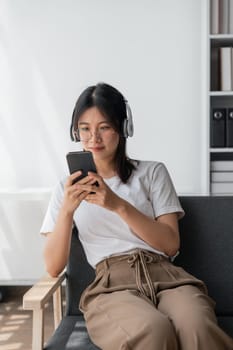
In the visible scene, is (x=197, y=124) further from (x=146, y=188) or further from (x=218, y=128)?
(x=146, y=188)

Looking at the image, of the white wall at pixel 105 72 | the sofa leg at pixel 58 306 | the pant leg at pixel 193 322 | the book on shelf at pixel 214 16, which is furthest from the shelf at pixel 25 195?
the pant leg at pixel 193 322

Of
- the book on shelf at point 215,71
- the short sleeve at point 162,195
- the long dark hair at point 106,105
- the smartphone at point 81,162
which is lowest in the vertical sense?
the short sleeve at point 162,195

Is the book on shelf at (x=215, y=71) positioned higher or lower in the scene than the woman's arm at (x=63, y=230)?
higher

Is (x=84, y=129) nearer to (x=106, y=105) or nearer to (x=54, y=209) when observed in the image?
(x=106, y=105)

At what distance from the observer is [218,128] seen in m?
2.52

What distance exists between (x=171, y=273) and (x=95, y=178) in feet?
1.23

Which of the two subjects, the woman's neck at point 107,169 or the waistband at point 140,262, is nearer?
the waistband at point 140,262

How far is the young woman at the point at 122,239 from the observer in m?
1.25

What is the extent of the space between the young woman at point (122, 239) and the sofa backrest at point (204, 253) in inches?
4.3

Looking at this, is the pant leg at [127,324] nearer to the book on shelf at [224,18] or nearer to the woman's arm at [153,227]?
the woman's arm at [153,227]

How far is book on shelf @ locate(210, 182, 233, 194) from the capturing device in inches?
99.8

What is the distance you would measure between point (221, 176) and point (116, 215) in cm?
112

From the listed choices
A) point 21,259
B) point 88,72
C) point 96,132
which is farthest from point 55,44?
point 96,132

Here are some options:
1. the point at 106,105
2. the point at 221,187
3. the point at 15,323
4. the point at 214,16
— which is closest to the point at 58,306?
the point at 106,105
